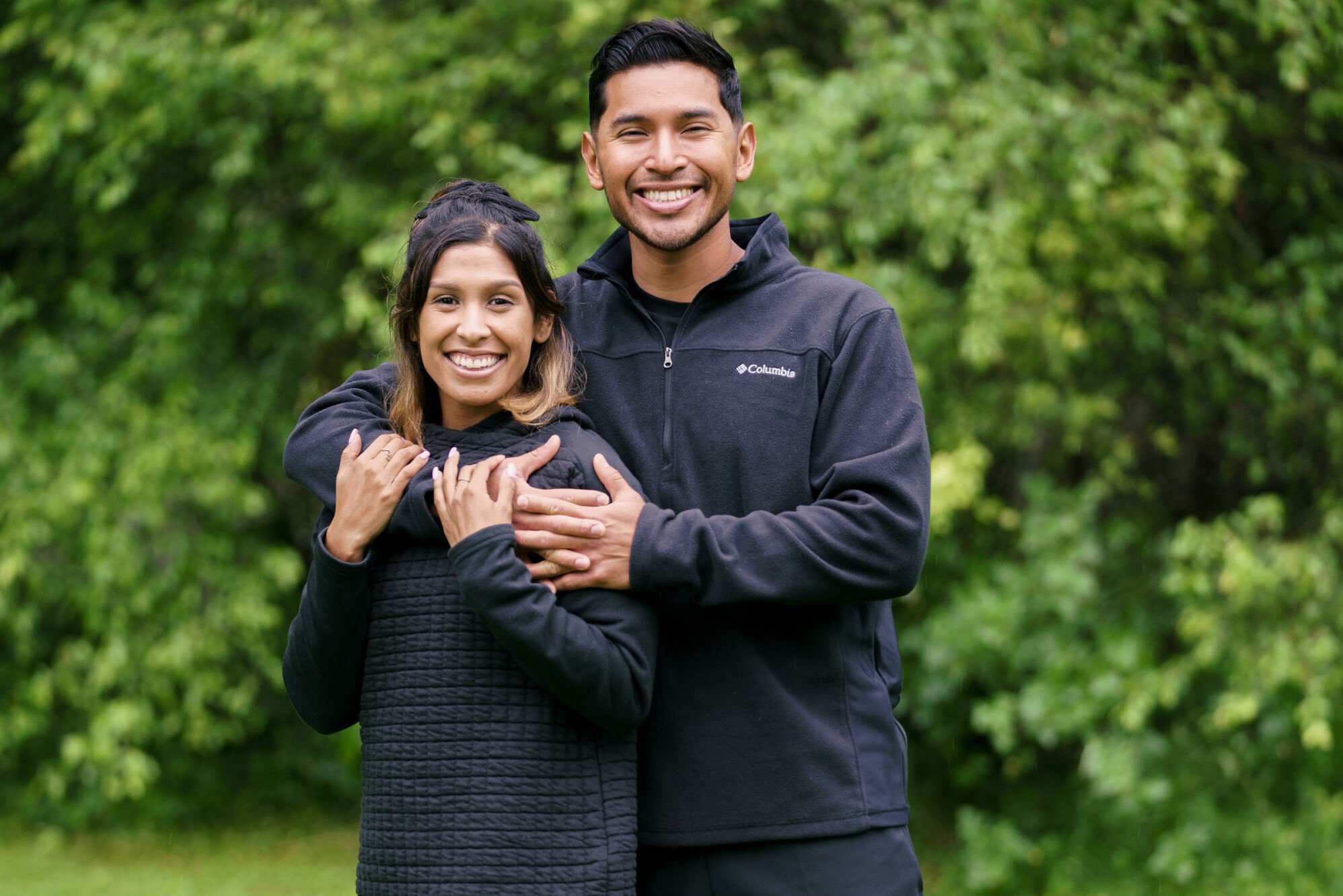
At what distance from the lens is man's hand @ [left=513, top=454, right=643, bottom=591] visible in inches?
79.8

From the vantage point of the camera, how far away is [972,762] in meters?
6.26

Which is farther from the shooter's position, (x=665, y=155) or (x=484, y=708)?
(x=665, y=155)

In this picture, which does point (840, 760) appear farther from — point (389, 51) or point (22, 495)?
point (22, 495)

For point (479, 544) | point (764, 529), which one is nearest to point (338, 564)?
point (479, 544)

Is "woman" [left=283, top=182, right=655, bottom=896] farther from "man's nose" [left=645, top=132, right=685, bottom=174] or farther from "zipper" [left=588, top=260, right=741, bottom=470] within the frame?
"man's nose" [left=645, top=132, right=685, bottom=174]

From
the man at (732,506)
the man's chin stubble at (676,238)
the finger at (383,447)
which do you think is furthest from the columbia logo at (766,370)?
the finger at (383,447)

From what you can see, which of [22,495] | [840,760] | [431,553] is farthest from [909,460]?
[22,495]

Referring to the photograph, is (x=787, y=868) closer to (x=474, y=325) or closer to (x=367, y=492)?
(x=367, y=492)

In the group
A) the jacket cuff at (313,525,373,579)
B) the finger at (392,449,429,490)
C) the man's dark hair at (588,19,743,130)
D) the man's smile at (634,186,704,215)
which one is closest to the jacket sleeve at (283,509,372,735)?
the jacket cuff at (313,525,373,579)

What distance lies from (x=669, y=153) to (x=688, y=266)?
0.20m

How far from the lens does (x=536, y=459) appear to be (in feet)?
6.97

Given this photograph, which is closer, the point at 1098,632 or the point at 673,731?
the point at 673,731

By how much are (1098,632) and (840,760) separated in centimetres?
337

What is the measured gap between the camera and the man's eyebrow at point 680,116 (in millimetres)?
2352
